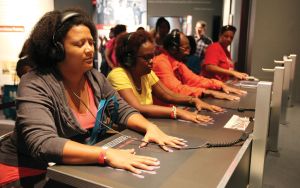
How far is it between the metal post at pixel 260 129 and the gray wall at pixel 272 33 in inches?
146

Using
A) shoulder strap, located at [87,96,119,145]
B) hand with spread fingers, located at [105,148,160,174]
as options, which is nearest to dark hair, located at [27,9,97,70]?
shoulder strap, located at [87,96,119,145]

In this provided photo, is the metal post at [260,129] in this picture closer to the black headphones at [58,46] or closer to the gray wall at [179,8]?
the black headphones at [58,46]

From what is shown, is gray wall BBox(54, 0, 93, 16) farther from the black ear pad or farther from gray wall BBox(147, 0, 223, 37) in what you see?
the black ear pad

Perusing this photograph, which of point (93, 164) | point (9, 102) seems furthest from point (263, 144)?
point (9, 102)

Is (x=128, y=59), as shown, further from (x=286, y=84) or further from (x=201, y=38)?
(x=201, y=38)

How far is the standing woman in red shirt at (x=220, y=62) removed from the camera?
114 inches

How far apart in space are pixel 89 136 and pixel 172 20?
3.80m

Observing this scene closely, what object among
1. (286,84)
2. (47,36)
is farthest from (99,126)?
(286,84)

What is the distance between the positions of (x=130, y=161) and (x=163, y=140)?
0.23 meters

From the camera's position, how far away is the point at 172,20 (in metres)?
4.80

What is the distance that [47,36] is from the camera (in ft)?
3.96

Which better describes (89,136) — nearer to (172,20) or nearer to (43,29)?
(43,29)

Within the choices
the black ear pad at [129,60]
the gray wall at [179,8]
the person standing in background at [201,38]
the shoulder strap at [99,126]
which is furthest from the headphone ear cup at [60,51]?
the gray wall at [179,8]

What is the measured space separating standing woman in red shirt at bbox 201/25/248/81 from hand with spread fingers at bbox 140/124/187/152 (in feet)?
5.92
